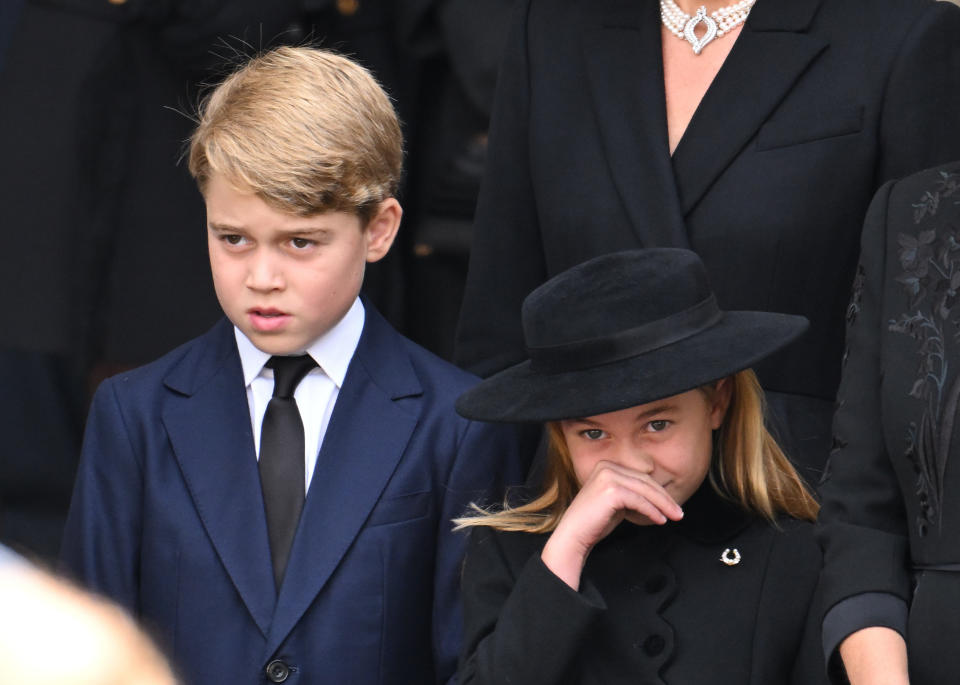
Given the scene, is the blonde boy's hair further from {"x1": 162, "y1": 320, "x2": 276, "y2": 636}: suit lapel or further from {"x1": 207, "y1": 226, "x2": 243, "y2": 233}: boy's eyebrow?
{"x1": 162, "y1": 320, "x2": 276, "y2": 636}: suit lapel

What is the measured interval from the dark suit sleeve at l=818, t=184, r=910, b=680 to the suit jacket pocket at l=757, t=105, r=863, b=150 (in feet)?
1.62

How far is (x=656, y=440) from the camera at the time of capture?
207 centimetres

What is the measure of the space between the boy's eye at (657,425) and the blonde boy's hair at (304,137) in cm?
64

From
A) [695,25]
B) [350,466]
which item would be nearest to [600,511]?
[350,466]

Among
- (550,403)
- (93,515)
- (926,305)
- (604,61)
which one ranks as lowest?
(93,515)

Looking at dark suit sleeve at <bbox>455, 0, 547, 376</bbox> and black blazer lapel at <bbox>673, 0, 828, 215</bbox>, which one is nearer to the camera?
black blazer lapel at <bbox>673, 0, 828, 215</bbox>

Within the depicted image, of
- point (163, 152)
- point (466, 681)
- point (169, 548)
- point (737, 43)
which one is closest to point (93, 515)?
point (169, 548)

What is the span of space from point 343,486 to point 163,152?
71.4 inches

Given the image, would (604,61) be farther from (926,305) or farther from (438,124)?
(438,124)

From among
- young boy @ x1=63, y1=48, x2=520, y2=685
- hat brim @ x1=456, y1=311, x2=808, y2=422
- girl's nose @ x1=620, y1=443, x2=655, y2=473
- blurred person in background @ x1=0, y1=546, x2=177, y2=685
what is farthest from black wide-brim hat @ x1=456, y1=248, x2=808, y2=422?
blurred person in background @ x1=0, y1=546, x2=177, y2=685

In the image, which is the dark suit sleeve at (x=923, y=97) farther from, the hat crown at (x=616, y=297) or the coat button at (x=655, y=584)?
the coat button at (x=655, y=584)

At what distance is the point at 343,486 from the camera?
2408 millimetres

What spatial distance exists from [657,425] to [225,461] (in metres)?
0.75

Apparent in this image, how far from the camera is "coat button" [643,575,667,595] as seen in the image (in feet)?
7.00
